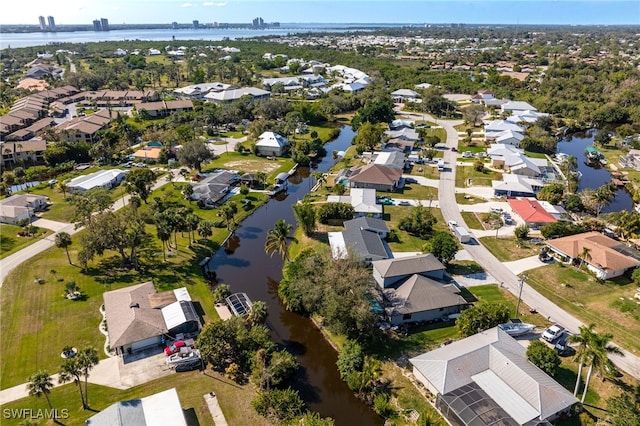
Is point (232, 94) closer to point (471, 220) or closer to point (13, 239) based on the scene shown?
point (13, 239)

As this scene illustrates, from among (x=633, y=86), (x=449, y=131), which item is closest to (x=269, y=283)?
(x=449, y=131)

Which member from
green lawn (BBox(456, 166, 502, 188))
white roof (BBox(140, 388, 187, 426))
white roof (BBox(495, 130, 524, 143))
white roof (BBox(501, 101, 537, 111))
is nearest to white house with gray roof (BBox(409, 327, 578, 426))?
white roof (BBox(140, 388, 187, 426))

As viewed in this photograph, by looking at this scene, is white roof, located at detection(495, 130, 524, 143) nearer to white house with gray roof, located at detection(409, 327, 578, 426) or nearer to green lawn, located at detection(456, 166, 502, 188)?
green lawn, located at detection(456, 166, 502, 188)

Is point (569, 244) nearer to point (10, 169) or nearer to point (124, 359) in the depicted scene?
point (124, 359)

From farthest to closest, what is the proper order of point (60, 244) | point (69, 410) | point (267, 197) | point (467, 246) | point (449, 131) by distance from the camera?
point (449, 131), point (267, 197), point (467, 246), point (60, 244), point (69, 410)

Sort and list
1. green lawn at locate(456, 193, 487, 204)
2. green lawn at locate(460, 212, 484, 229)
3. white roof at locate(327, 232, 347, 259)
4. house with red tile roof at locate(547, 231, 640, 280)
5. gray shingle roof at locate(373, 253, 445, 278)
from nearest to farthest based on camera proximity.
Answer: gray shingle roof at locate(373, 253, 445, 278)
house with red tile roof at locate(547, 231, 640, 280)
white roof at locate(327, 232, 347, 259)
green lawn at locate(460, 212, 484, 229)
green lawn at locate(456, 193, 487, 204)

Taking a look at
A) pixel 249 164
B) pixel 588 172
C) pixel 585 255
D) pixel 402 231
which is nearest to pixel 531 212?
pixel 585 255

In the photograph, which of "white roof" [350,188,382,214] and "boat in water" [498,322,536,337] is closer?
"boat in water" [498,322,536,337]
